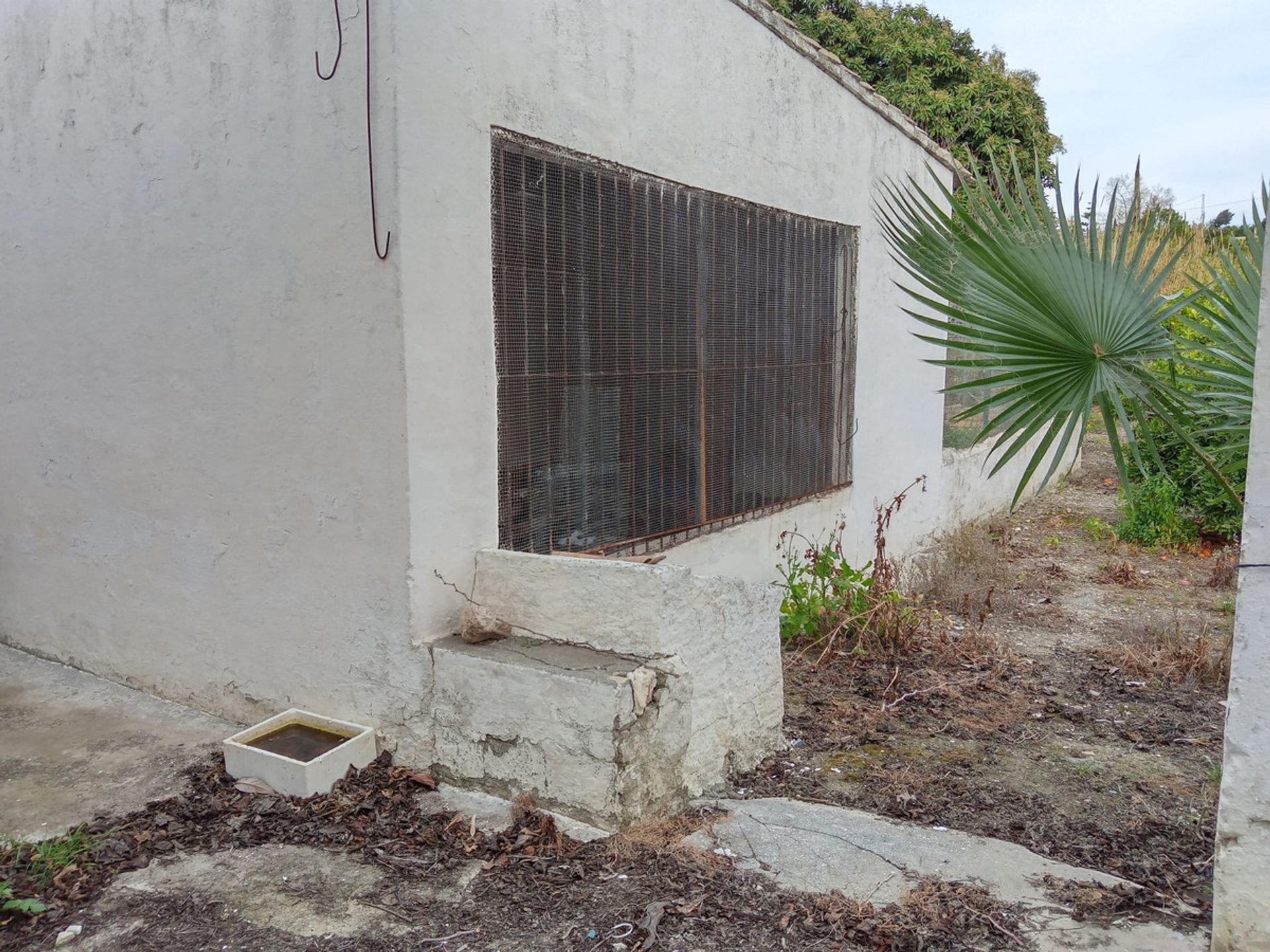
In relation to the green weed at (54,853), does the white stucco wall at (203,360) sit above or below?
above

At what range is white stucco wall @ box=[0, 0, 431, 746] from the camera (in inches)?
143

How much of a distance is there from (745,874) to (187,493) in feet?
9.56

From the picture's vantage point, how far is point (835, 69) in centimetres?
675

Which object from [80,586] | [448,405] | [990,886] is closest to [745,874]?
[990,886]

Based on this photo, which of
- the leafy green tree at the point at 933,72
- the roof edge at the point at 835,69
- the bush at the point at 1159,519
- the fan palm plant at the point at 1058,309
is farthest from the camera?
the leafy green tree at the point at 933,72

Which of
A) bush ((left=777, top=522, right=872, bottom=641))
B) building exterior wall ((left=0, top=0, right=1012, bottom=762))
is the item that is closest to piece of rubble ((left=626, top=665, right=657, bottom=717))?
Result: building exterior wall ((left=0, top=0, right=1012, bottom=762))

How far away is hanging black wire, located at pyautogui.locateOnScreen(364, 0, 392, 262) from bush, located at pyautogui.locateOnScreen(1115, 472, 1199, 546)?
816 cm

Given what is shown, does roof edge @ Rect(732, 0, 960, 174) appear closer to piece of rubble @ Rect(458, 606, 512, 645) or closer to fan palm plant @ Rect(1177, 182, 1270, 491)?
fan palm plant @ Rect(1177, 182, 1270, 491)

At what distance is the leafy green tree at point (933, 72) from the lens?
1794 cm

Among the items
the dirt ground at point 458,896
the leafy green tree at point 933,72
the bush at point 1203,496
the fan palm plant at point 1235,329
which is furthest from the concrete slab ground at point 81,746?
the leafy green tree at point 933,72

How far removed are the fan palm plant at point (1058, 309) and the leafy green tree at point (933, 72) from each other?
1542 centimetres

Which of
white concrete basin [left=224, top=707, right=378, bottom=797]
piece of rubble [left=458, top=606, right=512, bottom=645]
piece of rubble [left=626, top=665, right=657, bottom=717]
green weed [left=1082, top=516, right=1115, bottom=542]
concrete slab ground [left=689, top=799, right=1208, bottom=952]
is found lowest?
concrete slab ground [left=689, top=799, right=1208, bottom=952]

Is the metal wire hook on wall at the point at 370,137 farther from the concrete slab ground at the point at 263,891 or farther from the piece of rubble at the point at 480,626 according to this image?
the concrete slab ground at the point at 263,891

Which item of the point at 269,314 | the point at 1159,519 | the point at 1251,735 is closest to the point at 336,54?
the point at 269,314
